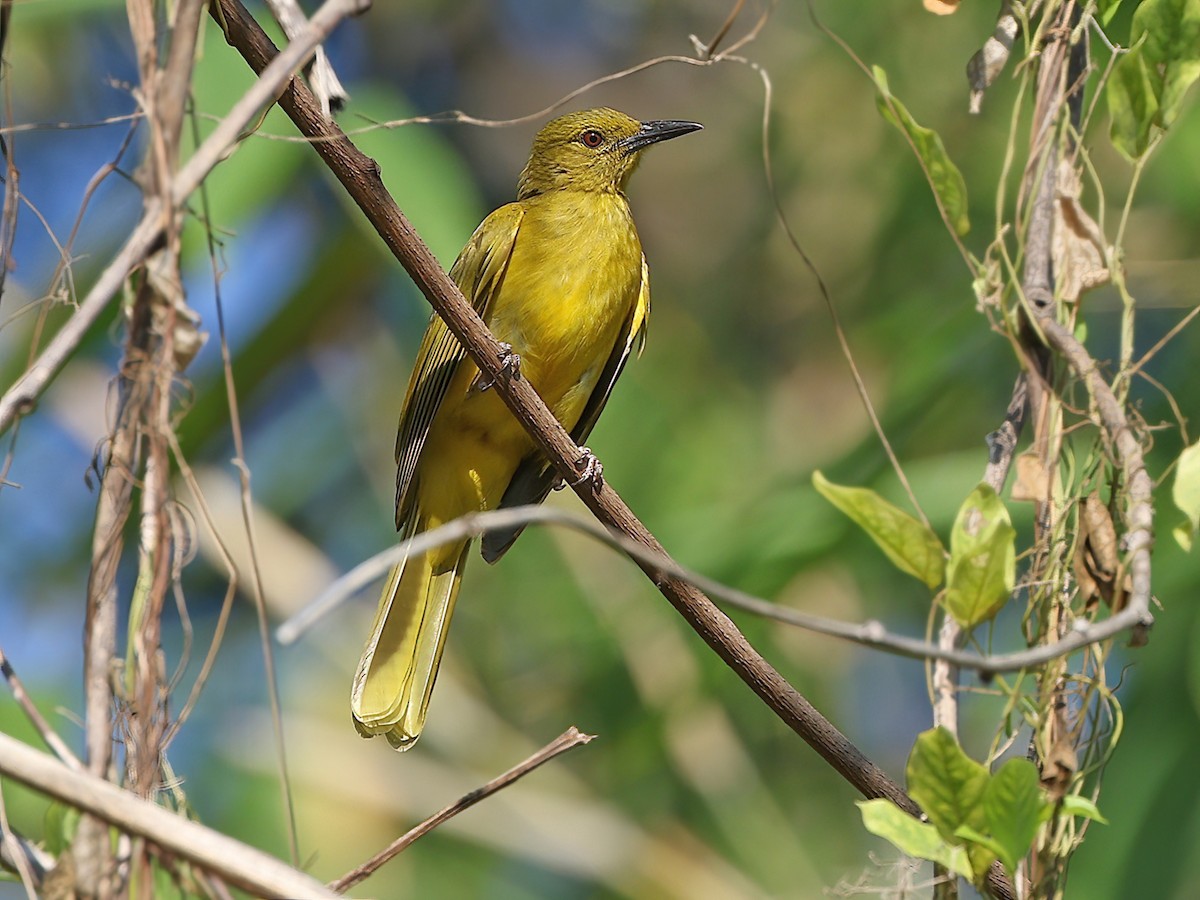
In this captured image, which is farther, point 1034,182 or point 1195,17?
point 1034,182

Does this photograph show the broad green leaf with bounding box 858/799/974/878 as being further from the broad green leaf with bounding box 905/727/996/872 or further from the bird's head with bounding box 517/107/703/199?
the bird's head with bounding box 517/107/703/199

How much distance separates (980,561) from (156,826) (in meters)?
0.91

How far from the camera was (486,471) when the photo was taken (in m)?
3.96

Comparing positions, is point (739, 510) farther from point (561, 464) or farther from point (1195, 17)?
point (1195, 17)

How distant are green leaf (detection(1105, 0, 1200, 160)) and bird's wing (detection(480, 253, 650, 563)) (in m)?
2.24

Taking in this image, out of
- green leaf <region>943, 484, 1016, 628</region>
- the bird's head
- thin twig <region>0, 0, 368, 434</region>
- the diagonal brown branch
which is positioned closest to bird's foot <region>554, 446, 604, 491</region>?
the diagonal brown branch

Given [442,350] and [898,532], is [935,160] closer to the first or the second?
[898,532]

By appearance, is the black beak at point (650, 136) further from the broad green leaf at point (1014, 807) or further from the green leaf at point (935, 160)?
the broad green leaf at point (1014, 807)

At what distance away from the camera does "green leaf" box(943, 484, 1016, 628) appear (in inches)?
60.3

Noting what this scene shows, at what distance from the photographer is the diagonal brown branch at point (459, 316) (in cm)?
196

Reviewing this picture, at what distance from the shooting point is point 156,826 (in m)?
1.34

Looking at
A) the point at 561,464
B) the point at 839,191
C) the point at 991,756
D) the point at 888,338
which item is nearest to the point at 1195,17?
the point at 991,756

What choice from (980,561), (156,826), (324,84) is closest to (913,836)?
(980,561)

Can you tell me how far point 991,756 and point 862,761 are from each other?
339 millimetres
